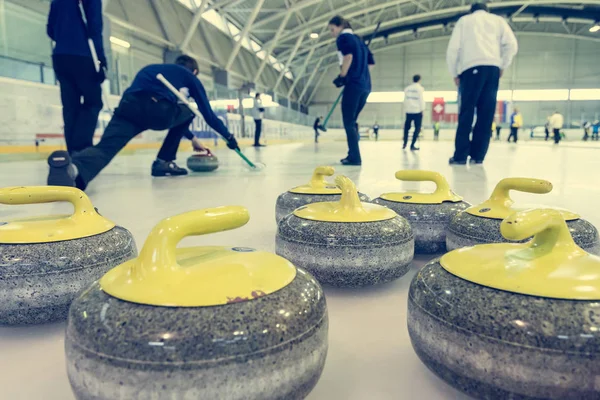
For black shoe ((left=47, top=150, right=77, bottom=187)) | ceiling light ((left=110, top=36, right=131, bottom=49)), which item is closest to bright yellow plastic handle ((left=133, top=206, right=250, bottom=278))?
black shoe ((left=47, top=150, right=77, bottom=187))

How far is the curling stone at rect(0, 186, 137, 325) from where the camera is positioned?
72 cm

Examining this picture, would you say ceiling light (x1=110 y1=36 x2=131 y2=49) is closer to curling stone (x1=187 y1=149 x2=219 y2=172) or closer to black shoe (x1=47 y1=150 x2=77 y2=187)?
curling stone (x1=187 y1=149 x2=219 y2=172)

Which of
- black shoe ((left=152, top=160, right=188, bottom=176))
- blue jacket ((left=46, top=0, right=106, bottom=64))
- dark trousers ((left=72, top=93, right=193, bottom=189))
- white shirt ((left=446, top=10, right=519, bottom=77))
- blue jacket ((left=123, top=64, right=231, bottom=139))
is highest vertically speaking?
white shirt ((left=446, top=10, right=519, bottom=77))

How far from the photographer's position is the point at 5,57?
22.7 feet

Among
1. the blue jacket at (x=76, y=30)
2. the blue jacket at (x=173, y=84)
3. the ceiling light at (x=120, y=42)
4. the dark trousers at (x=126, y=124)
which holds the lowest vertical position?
the dark trousers at (x=126, y=124)

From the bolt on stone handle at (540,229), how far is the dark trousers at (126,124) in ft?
7.41

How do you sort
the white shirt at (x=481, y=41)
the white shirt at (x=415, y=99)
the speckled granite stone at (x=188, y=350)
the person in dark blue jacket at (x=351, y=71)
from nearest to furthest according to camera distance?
the speckled granite stone at (x=188, y=350), the white shirt at (x=481, y=41), the person in dark blue jacket at (x=351, y=71), the white shirt at (x=415, y=99)

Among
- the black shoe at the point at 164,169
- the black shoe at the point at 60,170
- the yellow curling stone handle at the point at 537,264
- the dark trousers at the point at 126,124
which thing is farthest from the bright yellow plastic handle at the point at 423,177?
the black shoe at the point at 164,169

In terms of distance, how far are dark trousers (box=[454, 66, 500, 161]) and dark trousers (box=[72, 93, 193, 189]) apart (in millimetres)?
2458

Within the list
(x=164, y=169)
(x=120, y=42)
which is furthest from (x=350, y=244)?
(x=120, y=42)

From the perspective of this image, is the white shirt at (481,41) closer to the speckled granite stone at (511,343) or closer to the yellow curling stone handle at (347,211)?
the yellow curling stone handle at (347,211)

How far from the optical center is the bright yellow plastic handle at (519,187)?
2.66ft

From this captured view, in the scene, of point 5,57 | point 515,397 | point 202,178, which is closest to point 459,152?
point 202,178

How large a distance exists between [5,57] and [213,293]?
8094 millimetres
